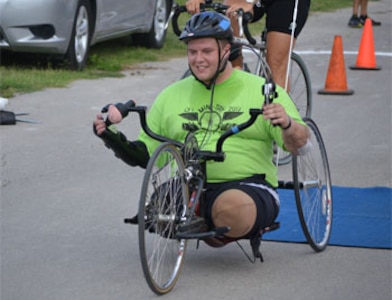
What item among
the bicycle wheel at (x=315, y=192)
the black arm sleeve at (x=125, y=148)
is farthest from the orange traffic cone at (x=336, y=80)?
the black arm sleeve at (x=125, y=148)

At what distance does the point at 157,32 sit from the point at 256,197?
9.56 metres

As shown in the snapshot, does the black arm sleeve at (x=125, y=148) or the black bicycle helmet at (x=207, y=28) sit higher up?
the black bicycle helmet at (x=207, y=28)

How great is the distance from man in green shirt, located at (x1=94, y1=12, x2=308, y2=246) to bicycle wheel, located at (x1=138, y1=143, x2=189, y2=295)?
21 cm

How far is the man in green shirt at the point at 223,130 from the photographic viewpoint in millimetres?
5418

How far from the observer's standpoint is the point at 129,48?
14.7 meters

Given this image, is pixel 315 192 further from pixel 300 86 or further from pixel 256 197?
pixel 300 86

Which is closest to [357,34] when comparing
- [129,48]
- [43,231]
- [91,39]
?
[129,48]

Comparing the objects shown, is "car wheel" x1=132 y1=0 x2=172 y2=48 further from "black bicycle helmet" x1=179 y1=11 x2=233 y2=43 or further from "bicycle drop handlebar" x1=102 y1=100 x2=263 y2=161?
"bicycle drop handlebar" x1=102 y1=100 x2=263 y2=161

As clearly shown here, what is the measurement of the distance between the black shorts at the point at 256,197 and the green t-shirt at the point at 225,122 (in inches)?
2.0

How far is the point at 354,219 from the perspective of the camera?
675 cm

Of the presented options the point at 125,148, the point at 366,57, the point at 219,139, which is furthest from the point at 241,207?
the point at 366,57

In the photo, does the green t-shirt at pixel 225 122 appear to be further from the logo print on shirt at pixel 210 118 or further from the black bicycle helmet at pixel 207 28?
the black bicycle helmet at pixel 207 28

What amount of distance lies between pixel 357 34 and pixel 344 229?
11.9 meters

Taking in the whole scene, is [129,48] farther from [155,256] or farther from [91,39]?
[155,256]
